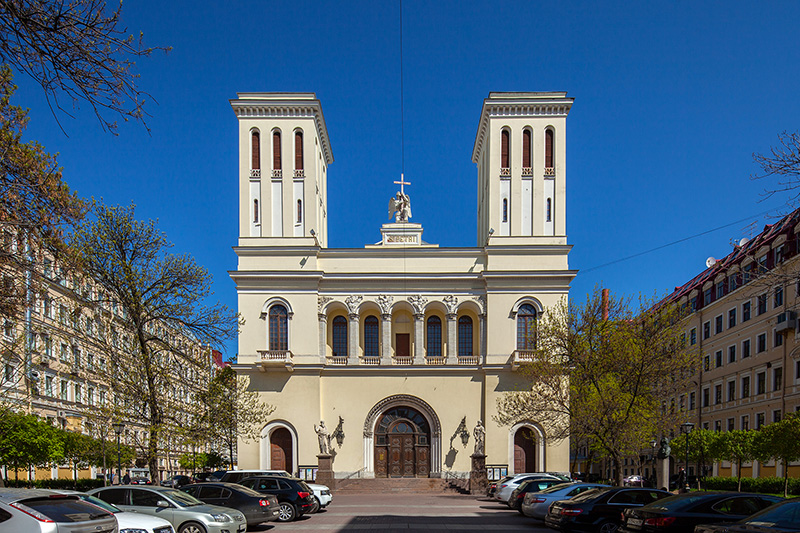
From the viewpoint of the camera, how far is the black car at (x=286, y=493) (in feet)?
73.5

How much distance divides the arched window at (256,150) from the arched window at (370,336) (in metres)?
11.5

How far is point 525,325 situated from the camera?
41.4m

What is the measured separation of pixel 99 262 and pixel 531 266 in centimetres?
2496

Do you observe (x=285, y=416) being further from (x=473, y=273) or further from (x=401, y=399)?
(x=473, y=273)

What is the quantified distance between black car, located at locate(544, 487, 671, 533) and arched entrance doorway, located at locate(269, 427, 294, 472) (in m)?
24.5

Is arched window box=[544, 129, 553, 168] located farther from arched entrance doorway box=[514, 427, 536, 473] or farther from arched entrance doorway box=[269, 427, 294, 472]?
arched entrance doorway box=[269, 427, 294, 472]

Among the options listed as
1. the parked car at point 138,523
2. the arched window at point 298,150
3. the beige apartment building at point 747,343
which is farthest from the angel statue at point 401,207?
the parked car at point 138,523

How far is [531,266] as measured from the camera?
41844mm

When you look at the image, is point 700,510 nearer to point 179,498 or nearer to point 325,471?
point 179,498

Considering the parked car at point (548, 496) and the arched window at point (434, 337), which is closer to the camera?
the parked car at point (548, 496)

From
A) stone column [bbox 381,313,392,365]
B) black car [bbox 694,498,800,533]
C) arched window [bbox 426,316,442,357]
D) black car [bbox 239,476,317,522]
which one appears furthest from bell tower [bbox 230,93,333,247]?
black car [bbox 694,498,800,533]

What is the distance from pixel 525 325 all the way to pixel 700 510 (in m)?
27.1

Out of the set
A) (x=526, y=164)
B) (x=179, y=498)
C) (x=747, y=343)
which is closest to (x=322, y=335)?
(x=526, y=164)

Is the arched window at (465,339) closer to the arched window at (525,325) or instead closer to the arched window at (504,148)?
the arched window at (525,325)
